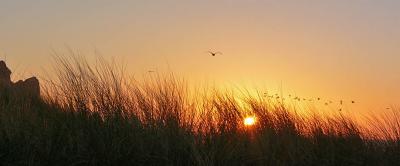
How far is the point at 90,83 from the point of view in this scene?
8500 mm

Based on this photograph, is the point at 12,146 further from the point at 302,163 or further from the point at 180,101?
the point at 302,163

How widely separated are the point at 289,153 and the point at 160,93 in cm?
183

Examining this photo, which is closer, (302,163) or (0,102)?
(302,163)

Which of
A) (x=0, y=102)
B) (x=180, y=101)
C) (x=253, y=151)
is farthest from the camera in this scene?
(x=0, y=102)

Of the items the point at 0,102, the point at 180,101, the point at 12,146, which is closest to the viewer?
the point at 12,146

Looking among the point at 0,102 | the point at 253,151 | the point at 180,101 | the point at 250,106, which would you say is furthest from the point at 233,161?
the point at 0,102

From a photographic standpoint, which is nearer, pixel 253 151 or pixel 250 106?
pixel 253 151

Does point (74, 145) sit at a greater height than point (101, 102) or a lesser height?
lesser

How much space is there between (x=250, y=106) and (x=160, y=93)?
1.38 meters

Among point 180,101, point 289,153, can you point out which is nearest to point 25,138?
point 180,101

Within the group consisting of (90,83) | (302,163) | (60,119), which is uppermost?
(90,83)

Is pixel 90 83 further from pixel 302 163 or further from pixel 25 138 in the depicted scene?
pixel 302 163

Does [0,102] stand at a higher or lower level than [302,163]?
higher

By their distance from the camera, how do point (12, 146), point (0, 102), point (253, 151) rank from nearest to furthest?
point (12, 146)
point (253, 151)
point (0, 102)
